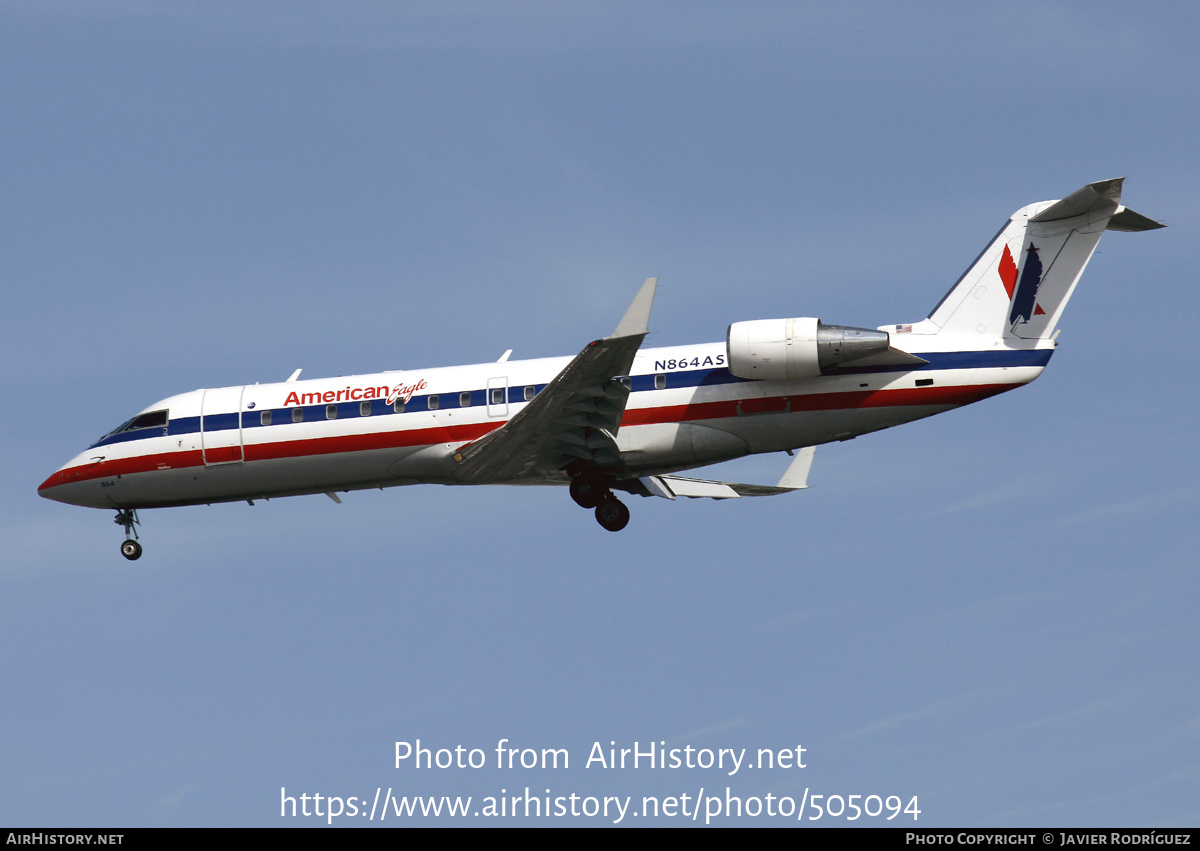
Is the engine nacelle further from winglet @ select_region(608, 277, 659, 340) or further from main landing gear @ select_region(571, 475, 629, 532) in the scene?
main landing gear @ select_region(571, 475, 629, 532)

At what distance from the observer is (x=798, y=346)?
84.3 ft

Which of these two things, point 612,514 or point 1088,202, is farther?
point 612,514

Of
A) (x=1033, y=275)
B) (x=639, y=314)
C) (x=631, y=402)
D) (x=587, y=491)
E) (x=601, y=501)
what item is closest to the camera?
(x=639, y=314)

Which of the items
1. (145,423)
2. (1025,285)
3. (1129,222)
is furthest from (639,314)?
(145,423)

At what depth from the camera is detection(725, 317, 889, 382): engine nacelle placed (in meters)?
25.7

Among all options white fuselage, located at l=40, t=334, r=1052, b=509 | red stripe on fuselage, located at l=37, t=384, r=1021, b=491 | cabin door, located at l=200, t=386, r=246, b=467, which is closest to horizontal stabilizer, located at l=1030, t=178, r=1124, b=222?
white fuselage, located at l=40, t=334, r=1052, b=509

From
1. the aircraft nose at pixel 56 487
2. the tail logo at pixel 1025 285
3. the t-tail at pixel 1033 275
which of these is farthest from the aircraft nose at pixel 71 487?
the tail logo at pixel 1025 285

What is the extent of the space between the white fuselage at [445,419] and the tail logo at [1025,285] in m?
0.71

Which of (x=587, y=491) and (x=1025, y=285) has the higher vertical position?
(x=1025, y=285)

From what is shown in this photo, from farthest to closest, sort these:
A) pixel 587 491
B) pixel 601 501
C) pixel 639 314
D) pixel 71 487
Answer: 1. pixel 71 487
2. pixel 601 501
3. pixel 587 491
4. pixel 639 314

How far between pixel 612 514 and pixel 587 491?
2.45 feet

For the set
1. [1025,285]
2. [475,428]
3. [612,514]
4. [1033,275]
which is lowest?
[612,514]

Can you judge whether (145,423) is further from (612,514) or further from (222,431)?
(612,514)

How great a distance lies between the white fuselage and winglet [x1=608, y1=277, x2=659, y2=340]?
3.26 metres
